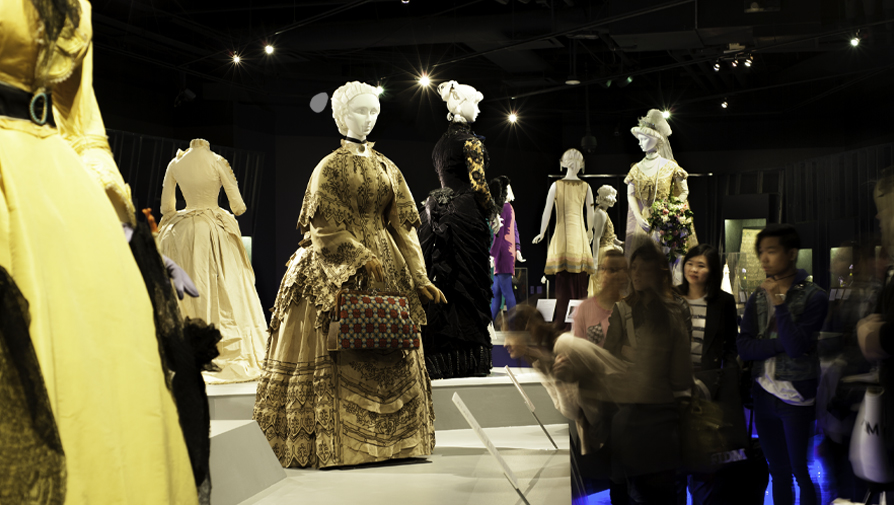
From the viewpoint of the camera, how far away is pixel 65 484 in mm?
1348

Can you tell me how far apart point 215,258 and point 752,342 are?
14.4 ft

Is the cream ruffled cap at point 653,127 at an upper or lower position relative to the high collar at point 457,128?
upper

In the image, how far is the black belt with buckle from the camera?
1583 millimetres

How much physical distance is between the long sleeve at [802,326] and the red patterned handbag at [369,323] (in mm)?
1880

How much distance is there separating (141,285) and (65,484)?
1.35 feet

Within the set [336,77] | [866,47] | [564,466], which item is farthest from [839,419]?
[336,77]

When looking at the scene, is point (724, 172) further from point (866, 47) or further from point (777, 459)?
point (777, 459)

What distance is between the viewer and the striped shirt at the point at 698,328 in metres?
2.31

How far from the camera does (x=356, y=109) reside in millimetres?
4168

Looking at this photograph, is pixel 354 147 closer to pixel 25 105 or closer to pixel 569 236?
pixel 25 105

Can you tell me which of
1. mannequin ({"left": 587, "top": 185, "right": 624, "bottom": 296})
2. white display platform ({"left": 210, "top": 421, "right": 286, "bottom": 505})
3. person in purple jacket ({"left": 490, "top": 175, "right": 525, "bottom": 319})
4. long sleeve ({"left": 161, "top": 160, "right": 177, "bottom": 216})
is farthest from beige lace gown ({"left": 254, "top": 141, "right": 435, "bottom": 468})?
mannequin ({"left": 587, "top": 185, "right": 624, "bottom": 296})

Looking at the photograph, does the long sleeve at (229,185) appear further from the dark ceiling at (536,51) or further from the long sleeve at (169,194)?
the dark ceiling at (536,51)

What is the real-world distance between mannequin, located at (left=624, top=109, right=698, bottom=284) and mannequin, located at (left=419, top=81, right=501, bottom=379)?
1.89 metres

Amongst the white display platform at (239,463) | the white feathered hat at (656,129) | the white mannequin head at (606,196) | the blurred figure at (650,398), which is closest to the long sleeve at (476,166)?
the white feathered hat at (656,129)
